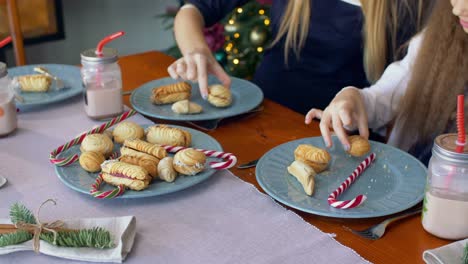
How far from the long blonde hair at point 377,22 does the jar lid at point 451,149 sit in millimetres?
726

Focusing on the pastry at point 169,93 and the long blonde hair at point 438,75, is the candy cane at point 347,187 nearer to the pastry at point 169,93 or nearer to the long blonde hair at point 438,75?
the long blonde hair at point 438,75

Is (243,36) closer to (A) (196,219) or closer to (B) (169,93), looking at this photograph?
(B) (169,93)

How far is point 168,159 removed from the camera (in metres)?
0.99

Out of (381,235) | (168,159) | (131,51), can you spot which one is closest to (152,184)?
(168,159)

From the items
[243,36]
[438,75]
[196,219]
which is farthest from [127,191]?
[243,36]

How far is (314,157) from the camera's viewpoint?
1.02m

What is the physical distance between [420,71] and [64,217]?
810 mm

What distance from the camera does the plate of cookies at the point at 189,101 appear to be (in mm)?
1286

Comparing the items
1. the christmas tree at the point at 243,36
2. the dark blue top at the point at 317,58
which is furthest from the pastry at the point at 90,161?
the christmas tree at the point at 243,36

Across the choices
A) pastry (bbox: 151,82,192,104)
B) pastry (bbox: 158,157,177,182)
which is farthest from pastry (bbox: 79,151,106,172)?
pastry (bbox: 151,82,192,104)

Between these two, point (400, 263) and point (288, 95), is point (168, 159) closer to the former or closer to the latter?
point (400, 263)

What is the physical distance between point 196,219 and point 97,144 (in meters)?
0.26

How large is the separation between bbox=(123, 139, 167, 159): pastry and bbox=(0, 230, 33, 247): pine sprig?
271mm

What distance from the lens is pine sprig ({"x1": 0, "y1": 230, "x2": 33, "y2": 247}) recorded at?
78 cm
